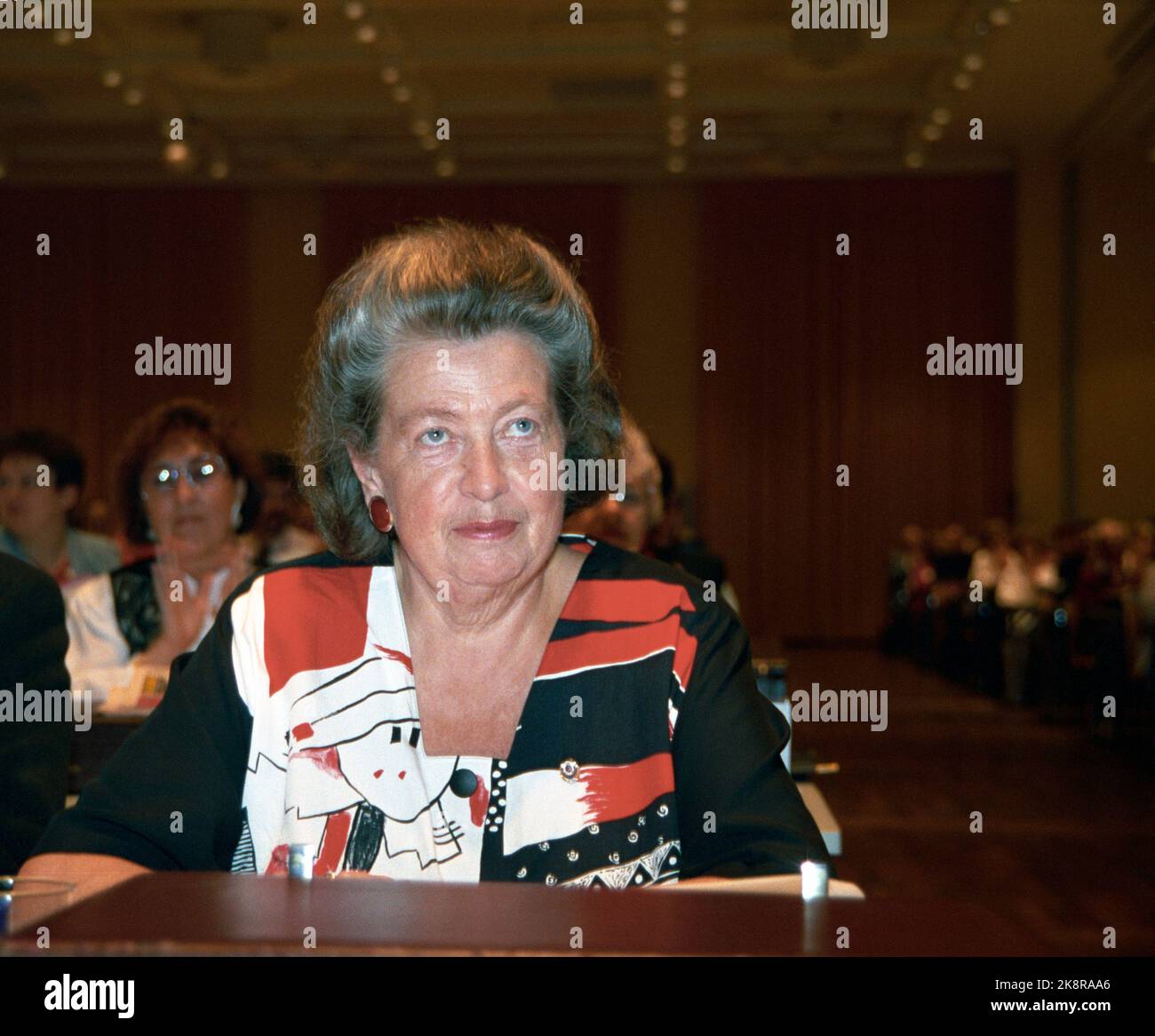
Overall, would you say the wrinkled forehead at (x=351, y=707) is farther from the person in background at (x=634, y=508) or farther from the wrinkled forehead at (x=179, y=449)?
the person in background at (x=634, y=508)

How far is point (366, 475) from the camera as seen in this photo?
1882 millimetres

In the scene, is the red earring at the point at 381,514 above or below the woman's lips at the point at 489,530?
above

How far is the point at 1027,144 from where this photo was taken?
1497 cm

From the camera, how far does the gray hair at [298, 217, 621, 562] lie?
1.71m

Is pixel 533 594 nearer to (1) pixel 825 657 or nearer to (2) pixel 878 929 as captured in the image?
(2) pixel 878 929

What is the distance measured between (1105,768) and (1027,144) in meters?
9.11

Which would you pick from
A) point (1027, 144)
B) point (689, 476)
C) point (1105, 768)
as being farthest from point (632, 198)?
point (1105, 768)

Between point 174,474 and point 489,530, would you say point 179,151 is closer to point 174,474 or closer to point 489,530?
point 174,474

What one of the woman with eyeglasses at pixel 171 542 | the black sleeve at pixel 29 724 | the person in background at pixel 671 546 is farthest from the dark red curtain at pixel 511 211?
the black sleeve at pixel 29 724

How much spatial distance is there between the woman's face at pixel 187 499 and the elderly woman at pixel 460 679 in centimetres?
248

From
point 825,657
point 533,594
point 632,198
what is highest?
point 632,198

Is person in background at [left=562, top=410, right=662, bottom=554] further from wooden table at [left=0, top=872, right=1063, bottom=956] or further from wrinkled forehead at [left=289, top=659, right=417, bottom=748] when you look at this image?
wooden table at [left=0, top=872, right=1063, bottom=956]

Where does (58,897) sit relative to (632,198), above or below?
below

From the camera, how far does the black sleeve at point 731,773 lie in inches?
61.2
